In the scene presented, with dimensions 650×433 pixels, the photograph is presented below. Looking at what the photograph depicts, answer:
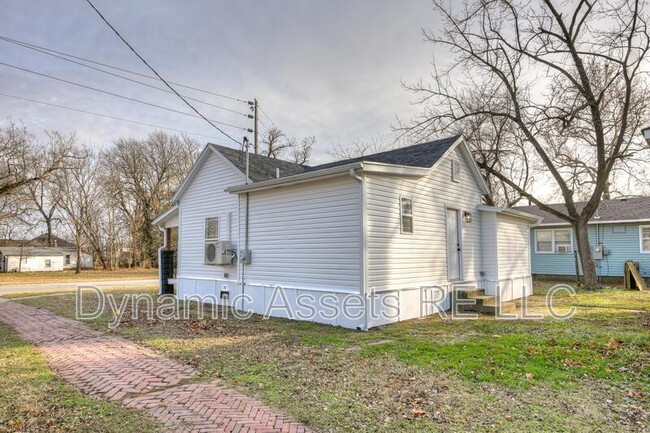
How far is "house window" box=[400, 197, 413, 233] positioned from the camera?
9.16 m

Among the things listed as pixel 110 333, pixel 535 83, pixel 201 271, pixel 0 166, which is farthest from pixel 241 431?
pixel 0 166

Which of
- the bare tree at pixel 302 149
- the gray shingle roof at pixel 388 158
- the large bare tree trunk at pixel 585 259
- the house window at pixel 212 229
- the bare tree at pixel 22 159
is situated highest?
the bare tree at pixel 302 149

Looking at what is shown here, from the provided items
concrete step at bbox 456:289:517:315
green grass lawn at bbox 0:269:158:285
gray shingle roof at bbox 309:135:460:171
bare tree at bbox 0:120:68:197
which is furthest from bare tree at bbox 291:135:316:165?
concrete step at bbox 456:289:517:315

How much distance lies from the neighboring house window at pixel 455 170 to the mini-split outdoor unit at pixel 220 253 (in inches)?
254

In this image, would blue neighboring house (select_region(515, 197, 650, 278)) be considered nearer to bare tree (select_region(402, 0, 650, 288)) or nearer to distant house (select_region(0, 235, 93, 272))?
bare tree (select_region(402, 0, 650, 288))

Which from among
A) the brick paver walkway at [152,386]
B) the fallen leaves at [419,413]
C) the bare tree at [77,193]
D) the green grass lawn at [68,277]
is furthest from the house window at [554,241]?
the bare tree at [77,193]

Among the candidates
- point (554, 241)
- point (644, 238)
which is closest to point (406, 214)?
point (554, 241)

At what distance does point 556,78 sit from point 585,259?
22.5ft

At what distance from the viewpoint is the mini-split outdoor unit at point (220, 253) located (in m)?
10.8

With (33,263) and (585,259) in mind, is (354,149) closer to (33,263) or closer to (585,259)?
(585,259)

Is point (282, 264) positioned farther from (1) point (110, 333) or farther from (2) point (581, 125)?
(2) point (581, 125)

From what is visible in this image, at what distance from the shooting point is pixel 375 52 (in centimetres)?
1262

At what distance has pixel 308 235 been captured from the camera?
902cm

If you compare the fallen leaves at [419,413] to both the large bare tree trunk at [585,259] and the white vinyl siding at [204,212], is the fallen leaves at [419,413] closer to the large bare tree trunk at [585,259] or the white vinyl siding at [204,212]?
the white vinyl siding at [204,212]
